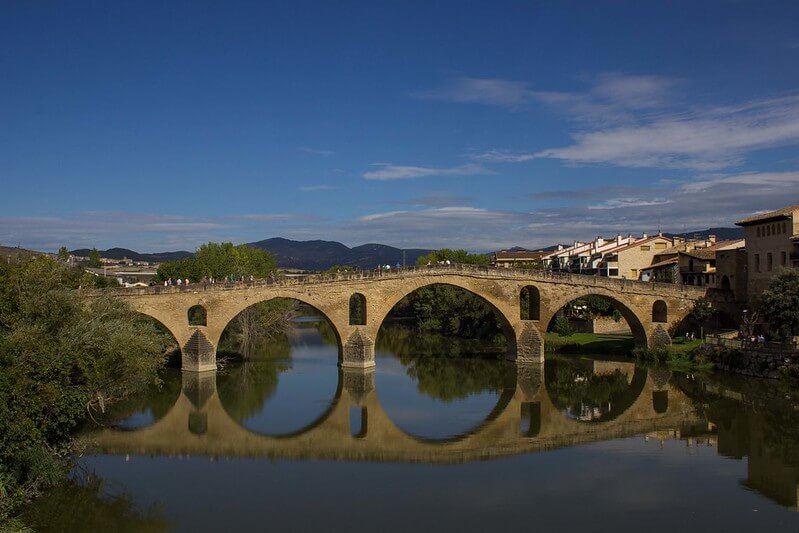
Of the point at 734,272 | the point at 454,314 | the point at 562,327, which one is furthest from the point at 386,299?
the point at 734,272

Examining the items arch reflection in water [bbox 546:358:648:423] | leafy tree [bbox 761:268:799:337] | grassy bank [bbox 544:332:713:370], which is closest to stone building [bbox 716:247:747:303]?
grassy bank [bbox 544:332:713:370]

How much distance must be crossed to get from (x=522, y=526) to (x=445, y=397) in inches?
628

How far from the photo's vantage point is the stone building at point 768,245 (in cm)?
3556

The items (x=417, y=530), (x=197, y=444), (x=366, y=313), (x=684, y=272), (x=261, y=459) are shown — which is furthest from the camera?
(x=684, y=272)

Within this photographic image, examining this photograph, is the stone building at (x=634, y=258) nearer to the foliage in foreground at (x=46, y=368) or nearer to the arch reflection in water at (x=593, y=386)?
the arch reflection in water at (x=593, y=386)

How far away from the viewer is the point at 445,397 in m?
31.0

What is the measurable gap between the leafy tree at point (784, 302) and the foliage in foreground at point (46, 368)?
2469 cm

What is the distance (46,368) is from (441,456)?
10.2 m

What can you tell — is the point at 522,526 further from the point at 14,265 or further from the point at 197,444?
the point at 14,265

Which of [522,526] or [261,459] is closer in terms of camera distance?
[522,526]

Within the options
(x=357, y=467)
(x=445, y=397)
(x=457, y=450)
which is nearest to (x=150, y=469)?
(x=357, y=467)

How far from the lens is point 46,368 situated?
16.2m

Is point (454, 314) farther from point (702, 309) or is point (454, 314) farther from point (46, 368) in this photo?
point (46, 368)

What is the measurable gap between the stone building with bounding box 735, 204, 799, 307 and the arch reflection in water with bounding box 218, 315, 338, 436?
20.9m
